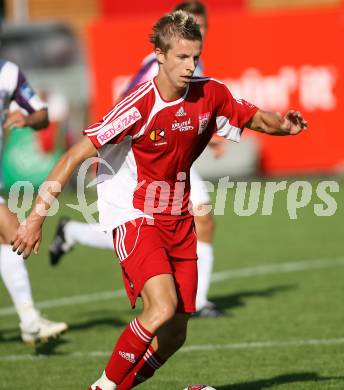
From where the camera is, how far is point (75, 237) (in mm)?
9688

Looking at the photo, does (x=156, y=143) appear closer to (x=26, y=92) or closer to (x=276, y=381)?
(x=276, y=381)

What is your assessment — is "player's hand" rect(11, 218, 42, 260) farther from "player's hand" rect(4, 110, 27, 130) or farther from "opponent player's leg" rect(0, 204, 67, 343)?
"player's hand" rect(4, 110, 27, 130)

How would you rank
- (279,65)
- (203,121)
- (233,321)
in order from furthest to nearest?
(279,65) < (233,321) < (203,121)

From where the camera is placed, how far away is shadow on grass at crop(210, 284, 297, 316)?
9.75 m

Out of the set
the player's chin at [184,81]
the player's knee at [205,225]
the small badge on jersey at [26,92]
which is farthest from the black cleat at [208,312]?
the player's chin at [184,81]

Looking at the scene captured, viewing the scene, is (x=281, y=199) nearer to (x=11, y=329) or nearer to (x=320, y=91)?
(x=320, y=91)

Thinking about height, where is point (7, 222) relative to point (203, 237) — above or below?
above

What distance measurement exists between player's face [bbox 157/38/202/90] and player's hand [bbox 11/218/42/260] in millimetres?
1040

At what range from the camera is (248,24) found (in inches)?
755

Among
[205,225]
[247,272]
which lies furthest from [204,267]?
[247,272]

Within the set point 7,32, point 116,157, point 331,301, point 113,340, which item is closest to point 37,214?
point 116,157

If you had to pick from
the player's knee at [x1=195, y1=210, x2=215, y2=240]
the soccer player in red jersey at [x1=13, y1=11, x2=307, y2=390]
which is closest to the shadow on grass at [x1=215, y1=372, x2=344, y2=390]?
the soccer player in red jersey at [x1=13, y1=11, x2=307, y2=390]

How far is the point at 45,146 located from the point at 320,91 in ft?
15.6

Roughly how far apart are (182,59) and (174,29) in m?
0.17
